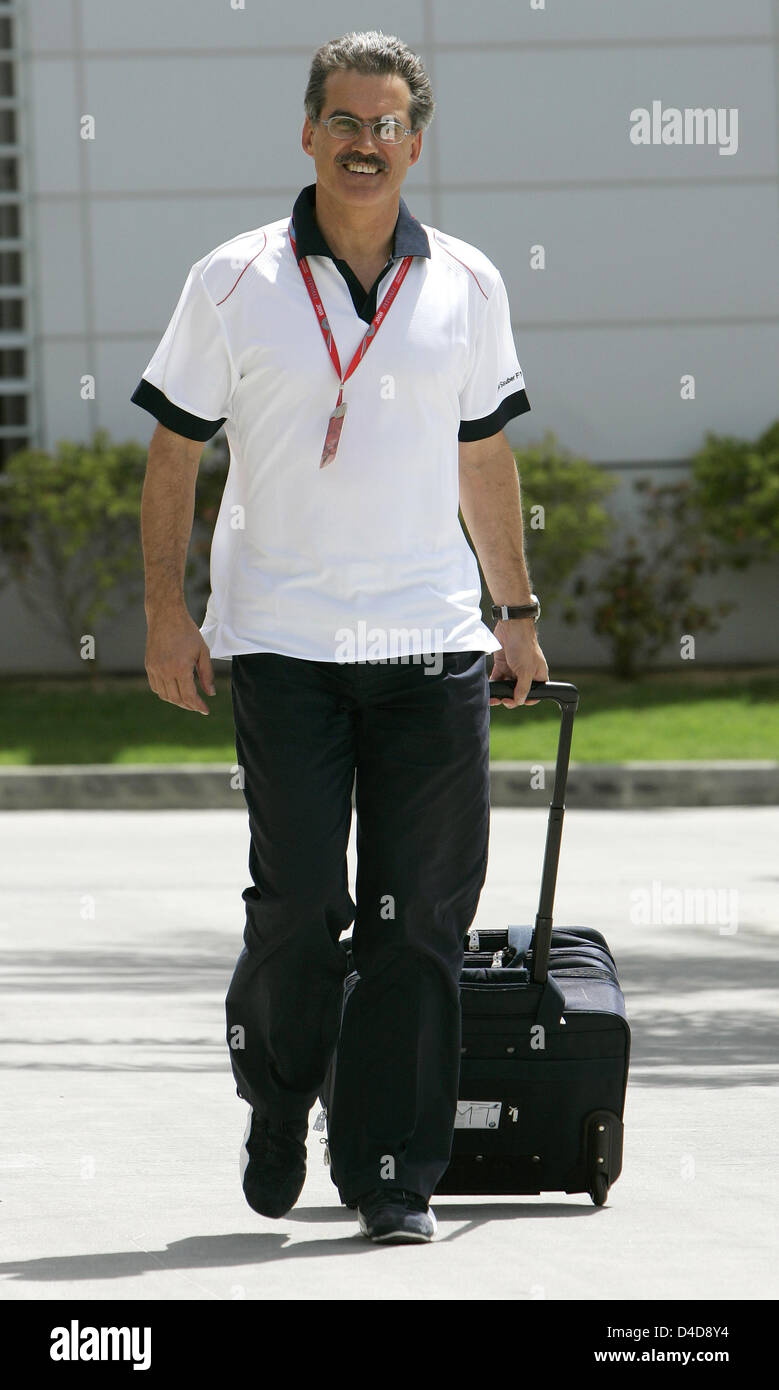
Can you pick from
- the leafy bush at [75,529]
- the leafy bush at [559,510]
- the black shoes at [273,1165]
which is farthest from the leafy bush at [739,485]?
the black shoes at [273,1165]

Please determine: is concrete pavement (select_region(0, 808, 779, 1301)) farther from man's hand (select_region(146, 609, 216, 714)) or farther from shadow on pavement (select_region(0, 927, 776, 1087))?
man's hand (select_region(146, 609, 216, 714))

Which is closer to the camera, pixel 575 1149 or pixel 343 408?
pixel 343 408

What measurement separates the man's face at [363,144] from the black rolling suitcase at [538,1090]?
95 cm

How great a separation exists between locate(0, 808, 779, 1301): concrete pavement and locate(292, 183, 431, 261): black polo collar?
169 centimetres

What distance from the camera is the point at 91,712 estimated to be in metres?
15.3

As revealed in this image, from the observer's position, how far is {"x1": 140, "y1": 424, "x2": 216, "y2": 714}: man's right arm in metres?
4.19

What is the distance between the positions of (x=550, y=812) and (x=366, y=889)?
0.44 meters

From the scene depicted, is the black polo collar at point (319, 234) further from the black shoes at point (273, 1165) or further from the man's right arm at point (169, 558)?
the black shoes at point (273, 1165)

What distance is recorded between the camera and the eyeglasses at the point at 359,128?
13.8ft

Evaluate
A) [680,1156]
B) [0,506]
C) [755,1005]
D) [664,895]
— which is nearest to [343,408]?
[680,1156]

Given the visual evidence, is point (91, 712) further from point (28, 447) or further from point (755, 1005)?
point (755, 1005)

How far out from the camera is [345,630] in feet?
13.6

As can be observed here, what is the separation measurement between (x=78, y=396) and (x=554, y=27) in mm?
4258
